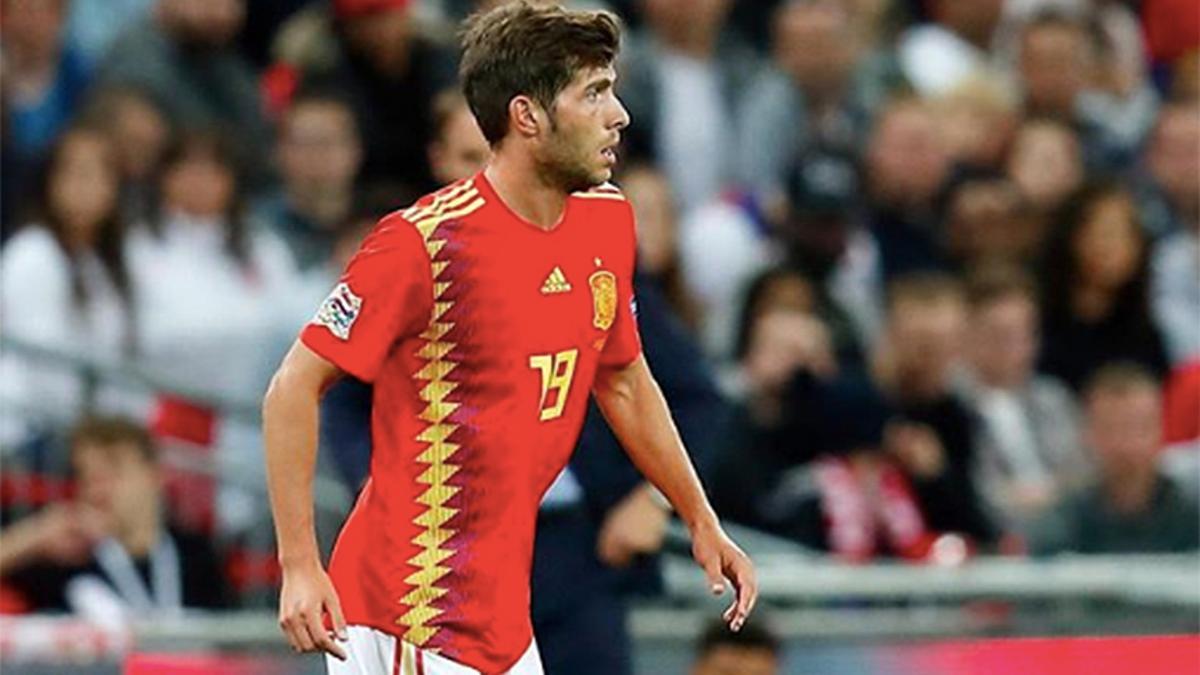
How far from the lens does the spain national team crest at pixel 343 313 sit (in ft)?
18.8

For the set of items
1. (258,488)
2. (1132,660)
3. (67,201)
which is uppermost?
(67,201)

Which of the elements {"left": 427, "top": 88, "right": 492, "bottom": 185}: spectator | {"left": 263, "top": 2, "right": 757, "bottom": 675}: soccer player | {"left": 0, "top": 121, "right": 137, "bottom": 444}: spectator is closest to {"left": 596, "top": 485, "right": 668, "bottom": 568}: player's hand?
{"left": 427, "top": 88, "right": 492, "bottom": 185}: spectator

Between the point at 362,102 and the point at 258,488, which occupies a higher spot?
the point at 362,102

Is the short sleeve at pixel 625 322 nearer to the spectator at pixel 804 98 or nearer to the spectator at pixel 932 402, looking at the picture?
the spectator at pixel 932 402

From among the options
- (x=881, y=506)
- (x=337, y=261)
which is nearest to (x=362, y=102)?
(x=337, y=261)

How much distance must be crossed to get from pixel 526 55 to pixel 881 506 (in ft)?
15.8

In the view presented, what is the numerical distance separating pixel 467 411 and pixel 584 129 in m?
0.55

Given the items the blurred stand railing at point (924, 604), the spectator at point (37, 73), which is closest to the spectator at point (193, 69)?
the spectator at point (37, 73)

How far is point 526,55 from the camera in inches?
227

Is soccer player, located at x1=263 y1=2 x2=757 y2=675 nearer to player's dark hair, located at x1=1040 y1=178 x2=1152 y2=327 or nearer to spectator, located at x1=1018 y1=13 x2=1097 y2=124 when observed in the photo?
player's dark hair, located at x1=1040 y1=178 x2=1152 y2=327

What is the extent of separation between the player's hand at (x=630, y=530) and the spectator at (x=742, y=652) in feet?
3.39

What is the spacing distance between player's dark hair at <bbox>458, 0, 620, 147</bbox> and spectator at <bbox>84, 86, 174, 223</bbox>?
5297 mm

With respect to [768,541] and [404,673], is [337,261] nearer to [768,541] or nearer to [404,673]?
[768,541]

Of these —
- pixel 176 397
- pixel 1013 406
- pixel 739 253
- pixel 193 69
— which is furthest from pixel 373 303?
pixel 193 69
